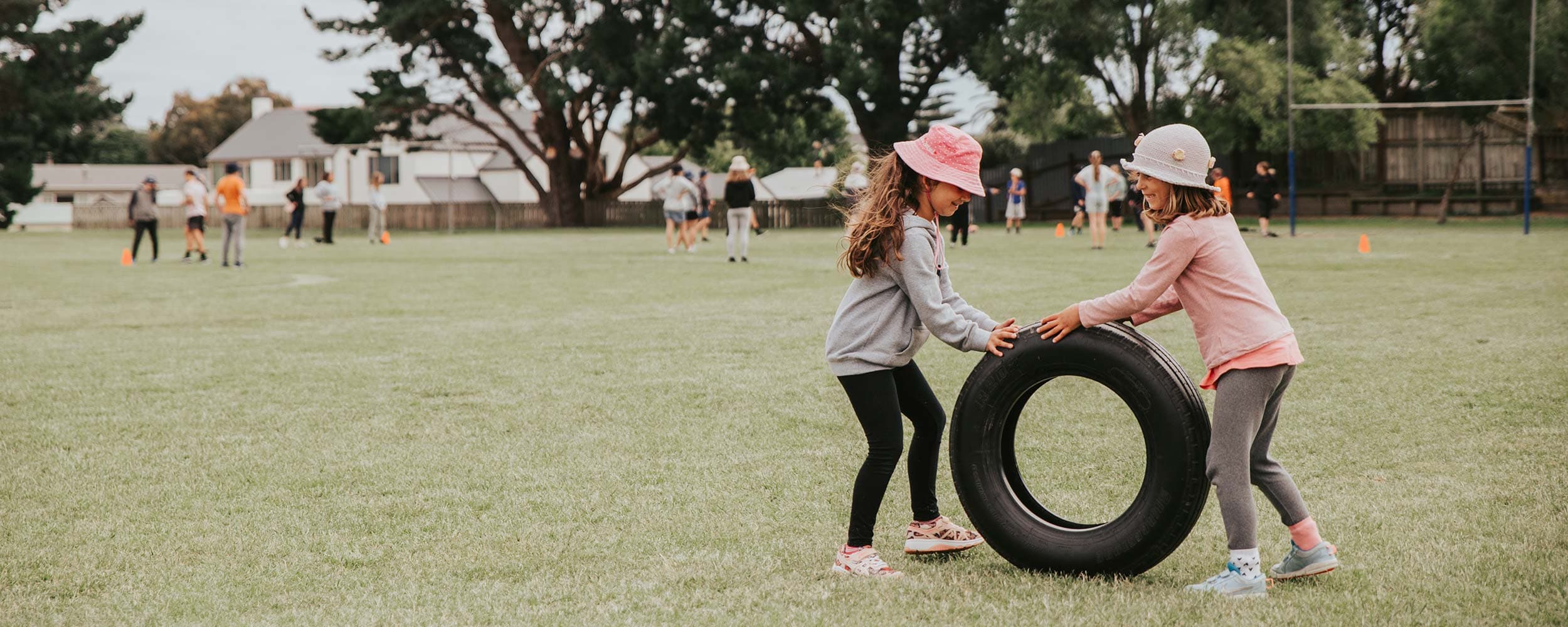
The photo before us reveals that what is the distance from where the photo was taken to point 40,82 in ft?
171

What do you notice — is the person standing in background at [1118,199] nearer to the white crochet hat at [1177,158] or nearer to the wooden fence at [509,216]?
the wooden fence at [509,216]

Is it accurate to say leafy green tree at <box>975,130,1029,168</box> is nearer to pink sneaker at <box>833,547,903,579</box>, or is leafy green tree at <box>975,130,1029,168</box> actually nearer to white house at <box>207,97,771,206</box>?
white house at <box>207,97,771,206</box>

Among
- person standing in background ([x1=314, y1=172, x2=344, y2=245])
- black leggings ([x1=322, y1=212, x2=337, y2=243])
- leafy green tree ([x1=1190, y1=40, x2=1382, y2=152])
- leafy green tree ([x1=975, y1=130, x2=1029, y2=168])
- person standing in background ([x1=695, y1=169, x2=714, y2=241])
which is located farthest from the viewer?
leafy green tree ([x1=975, y1=130, x2=1029, y2=168])

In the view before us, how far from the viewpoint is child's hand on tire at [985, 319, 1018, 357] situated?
4.18 metres

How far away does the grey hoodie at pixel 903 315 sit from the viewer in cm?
410

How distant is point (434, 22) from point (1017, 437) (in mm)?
40951

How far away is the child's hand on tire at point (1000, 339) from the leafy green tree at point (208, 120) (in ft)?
327

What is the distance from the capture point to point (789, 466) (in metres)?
5.85

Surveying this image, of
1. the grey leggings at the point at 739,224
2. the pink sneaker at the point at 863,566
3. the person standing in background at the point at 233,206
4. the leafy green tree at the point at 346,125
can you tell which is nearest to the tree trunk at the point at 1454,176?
the grey leggings at the point at 739,224

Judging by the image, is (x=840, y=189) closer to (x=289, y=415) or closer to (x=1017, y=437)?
(x=1017, y=437)

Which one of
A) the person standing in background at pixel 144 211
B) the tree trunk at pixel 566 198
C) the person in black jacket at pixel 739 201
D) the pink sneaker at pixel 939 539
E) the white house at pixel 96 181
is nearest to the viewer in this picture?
the pink sneaker at pixel 939 539

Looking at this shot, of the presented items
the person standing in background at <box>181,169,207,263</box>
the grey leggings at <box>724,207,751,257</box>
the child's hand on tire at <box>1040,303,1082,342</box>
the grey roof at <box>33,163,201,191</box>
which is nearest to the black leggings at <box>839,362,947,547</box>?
the child's hand on tire at <box>1040,303,1082,342</box>

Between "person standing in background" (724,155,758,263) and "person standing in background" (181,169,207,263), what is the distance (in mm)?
9054

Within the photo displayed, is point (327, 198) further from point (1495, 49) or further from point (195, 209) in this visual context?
point (1495, 49)
